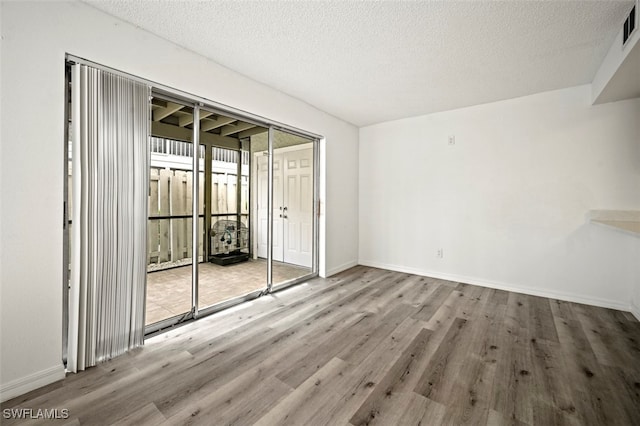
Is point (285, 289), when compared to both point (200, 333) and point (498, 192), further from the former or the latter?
point (498, 192)

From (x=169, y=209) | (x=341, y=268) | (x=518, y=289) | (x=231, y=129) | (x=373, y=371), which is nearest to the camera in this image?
(x=373, y=371)

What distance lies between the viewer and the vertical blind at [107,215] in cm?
195

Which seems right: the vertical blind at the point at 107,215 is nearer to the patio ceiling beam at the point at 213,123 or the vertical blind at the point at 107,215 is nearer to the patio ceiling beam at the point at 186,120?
the patio ceiling beam at the point at 186,120

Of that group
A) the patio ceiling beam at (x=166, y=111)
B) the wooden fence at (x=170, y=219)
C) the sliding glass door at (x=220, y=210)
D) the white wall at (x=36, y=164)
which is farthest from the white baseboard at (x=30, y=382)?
the patio ceiling beam at (x=166, y=111)

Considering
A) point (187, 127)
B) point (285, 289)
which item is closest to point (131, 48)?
point (187, 127)

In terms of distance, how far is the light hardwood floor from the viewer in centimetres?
158

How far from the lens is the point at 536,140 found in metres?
3.56

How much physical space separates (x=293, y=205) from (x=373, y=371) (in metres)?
3.14

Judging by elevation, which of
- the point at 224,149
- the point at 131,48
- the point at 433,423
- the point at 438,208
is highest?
the point at 131,48

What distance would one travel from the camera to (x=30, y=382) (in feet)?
5.72

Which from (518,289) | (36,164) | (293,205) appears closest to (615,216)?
(518,289)

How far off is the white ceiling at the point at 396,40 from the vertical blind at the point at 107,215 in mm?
679

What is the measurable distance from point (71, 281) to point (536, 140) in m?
5.09

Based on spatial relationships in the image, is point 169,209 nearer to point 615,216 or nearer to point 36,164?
point 36,164
